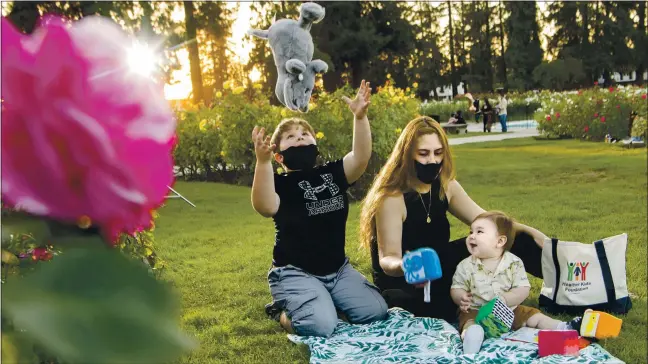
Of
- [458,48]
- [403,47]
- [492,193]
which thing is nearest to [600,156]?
[492,193]

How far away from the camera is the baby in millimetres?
3420

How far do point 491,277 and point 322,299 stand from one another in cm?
90

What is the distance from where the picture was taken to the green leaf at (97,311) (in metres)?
0.24

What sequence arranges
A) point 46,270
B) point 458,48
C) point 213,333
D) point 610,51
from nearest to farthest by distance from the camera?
1. point 46,270
2. point 213,333
3. point 610,51
4. point 458,48

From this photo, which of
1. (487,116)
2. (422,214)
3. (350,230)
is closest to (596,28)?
(487,116)

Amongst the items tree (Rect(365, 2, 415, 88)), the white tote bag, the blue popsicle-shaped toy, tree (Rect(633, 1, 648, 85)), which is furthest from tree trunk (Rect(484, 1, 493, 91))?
the blue popsicle-shaped toy

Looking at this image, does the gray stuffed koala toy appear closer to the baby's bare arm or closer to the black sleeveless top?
the black sleeveless top

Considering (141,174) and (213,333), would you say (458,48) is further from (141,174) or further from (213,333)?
(141,174)

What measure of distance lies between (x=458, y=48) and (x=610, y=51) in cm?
999

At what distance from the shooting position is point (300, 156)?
3.80m

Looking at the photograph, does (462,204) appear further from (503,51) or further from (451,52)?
(503,51)

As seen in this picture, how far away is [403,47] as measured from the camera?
88.4 ft

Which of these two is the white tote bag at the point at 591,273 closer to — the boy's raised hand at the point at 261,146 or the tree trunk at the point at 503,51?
the boy's raised hand at the point at 261,146

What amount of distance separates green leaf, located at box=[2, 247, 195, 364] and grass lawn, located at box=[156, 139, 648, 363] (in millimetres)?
238
